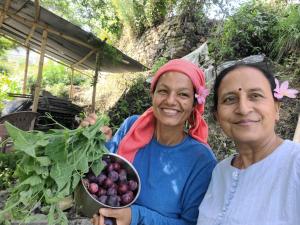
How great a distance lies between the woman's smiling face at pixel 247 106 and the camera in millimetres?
1421

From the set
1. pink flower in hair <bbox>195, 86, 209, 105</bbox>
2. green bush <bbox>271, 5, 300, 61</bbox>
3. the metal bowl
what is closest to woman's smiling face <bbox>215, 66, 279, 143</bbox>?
pink flower in hair <bbox>195, 86, 209, 105</bbox>

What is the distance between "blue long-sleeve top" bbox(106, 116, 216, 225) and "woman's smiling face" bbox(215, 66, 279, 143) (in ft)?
1.08

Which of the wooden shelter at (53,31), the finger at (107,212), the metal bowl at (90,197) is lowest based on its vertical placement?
the finger at (107,212)

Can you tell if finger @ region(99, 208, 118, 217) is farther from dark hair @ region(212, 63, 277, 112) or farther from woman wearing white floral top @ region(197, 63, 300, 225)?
dark hair @ region(212, 63, 277, 112)

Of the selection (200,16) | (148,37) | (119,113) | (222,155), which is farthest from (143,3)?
(222,155)

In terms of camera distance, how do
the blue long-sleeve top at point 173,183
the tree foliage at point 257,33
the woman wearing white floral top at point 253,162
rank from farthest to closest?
the tree foliage at point 257,33 < the blue long-sleeve top at point 173,183 < the woman wearing white floral top at point 253,162

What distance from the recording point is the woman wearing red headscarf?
67.0 inches

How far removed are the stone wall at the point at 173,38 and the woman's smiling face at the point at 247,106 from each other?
9.22 meters

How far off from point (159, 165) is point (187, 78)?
0.46m

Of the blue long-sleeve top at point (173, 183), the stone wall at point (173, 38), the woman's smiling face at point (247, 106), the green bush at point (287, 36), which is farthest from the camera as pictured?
the stone wall at point (173, 38)

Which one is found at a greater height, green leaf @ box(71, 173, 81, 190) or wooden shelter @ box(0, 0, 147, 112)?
wooden shelter @ box(0, 0, 147, 112)

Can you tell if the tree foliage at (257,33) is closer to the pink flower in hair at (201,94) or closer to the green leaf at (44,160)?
the pink flower in hair at (201,94)

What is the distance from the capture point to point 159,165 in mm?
1799

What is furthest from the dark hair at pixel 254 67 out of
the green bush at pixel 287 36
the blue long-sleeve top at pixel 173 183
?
the green bush at pixel 287 36
